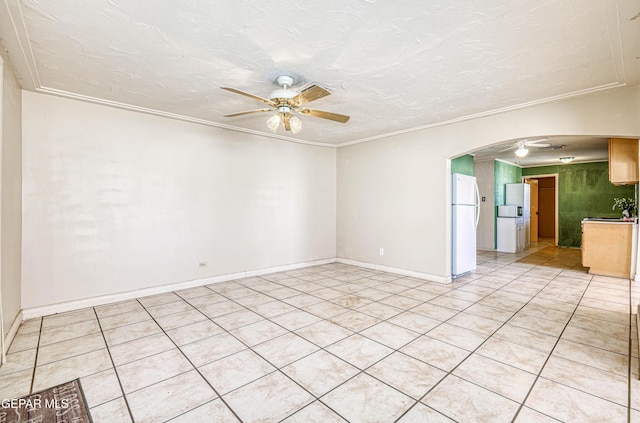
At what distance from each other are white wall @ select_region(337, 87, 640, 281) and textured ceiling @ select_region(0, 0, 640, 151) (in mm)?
299

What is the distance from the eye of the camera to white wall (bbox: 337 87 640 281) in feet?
11.1

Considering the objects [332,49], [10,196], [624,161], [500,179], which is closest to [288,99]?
[332,49]

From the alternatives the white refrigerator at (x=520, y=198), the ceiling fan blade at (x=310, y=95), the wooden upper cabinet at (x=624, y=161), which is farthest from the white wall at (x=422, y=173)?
the white refrigerator at (x=520, y=198)

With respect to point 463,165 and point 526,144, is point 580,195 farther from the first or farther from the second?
point 463,165

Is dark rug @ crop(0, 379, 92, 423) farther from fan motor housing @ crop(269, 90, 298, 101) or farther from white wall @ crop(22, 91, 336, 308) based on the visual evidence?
fan motor housing @ crop(269, 90, 298, 101)

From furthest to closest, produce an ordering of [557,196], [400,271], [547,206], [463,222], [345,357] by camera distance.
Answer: [547,206] → [557,196] → [400,271] → [463,222] → [345,357]

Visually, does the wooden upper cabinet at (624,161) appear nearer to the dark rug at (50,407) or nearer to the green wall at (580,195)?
the green wall at (580,195)

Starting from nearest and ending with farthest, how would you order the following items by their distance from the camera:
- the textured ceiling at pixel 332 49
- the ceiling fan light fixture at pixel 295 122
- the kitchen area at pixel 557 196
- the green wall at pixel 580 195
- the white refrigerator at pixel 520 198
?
the textured ceiling at pixel 332 49 < the ceiling fan light fixture at pixel 295 122 < the kitchen area at pixel 557 196 < the green wall at pixel 580 195 < the white refrigerator at pixel 520 198

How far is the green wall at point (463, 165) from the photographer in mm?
5016

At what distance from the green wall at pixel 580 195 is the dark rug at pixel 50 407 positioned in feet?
36.2

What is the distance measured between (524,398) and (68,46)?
4314 mm

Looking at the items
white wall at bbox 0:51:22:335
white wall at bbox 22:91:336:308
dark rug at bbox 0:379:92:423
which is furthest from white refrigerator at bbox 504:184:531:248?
white wall at bbox 0:51:22:335

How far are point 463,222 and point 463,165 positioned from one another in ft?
3.53

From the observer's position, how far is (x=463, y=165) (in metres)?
5.36
